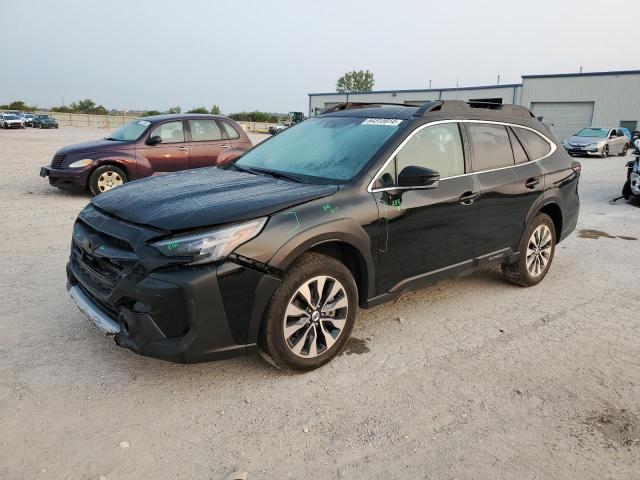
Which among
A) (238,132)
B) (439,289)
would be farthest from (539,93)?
(439,289)

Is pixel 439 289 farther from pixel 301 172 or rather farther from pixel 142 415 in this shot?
pixel 142 415

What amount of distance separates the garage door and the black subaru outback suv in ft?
124

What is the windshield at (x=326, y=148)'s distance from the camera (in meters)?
3.77

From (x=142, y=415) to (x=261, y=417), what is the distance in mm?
679

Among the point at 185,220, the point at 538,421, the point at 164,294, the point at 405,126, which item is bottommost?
the point at 538,421

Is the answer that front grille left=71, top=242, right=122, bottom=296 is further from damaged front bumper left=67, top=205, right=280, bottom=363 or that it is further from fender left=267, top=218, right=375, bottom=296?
fender left=267, top=218, right=375, bottom=296

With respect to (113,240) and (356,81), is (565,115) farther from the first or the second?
(356,81)

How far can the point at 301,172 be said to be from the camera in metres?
3.87

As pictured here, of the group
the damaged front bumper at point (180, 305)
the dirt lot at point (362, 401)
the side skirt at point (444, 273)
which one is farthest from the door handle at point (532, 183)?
the damaged front bumper at point (180, 305)

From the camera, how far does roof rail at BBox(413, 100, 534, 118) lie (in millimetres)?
4094

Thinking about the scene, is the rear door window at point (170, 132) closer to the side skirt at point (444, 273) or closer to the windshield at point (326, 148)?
the windshield at point (326, 148)

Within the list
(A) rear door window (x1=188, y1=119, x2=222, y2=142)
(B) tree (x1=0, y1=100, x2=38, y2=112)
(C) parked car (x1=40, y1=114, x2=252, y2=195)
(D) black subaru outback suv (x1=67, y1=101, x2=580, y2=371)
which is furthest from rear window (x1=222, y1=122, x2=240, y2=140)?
(B) tree (x1=0, y1=100, x2=38, y2=112)

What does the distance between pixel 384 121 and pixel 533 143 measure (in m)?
1.89

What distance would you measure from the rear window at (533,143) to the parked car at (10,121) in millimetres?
46883
